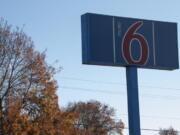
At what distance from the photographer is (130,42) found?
Result: 2375 cm

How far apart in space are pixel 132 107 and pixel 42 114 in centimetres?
2614

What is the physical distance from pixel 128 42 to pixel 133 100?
186 cm

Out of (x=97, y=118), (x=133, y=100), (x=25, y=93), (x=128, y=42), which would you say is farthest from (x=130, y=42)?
(x=97, y=118)

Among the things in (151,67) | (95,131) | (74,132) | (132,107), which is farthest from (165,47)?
(95,131)

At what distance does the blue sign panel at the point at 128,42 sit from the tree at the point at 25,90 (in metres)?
23.7

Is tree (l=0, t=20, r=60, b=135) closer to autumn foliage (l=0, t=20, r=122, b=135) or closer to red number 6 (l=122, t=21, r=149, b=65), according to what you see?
autumn foliage (l=0, t=20, r=122, b=135)

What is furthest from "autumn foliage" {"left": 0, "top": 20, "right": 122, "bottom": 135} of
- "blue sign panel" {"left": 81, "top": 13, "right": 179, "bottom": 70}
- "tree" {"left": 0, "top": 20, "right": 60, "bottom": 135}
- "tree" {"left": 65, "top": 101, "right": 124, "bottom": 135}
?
"tree" {"left": 65, "top": 101, "right": 124, "bottom": 135}

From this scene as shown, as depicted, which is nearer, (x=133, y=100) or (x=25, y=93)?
(x=133, y=100)

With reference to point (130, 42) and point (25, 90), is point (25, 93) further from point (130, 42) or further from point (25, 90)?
point (130, 42)

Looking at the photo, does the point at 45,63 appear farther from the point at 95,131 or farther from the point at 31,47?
the point at 95,131

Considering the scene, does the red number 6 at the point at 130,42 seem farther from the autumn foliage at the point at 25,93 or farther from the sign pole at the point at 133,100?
the autumn foliage at the point at 25,93

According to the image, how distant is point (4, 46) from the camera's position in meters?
48.7

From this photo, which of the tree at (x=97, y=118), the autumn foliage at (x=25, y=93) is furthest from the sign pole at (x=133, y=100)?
the tree at (x=97, y=118)

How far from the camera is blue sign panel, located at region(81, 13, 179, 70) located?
913 inches
